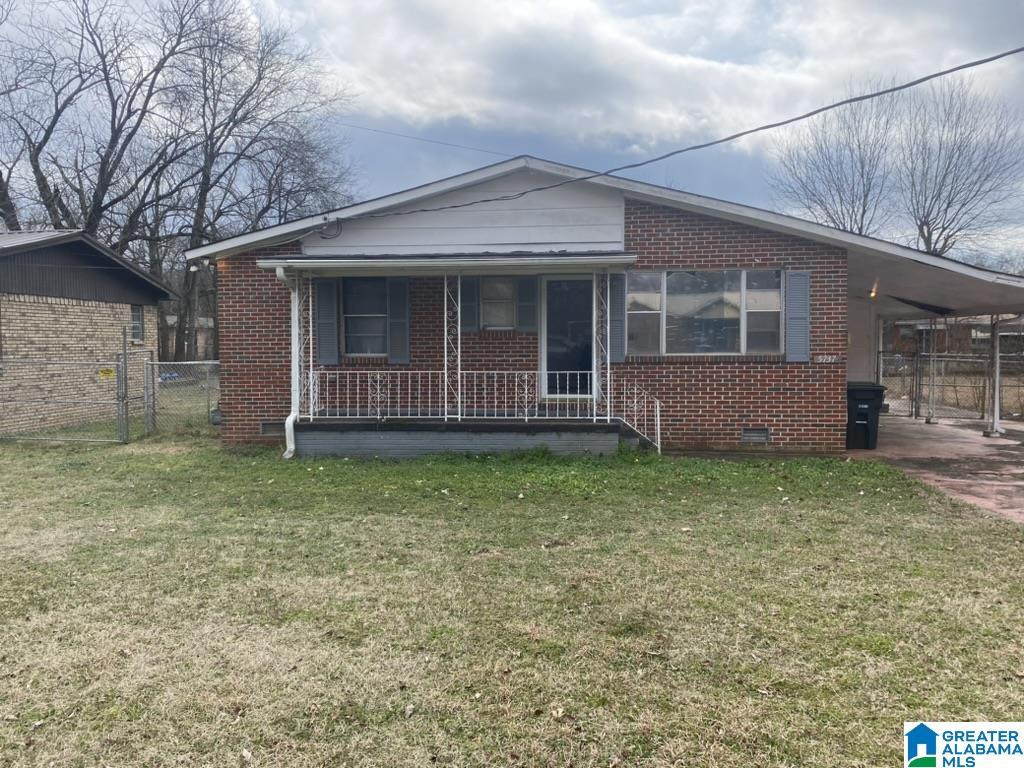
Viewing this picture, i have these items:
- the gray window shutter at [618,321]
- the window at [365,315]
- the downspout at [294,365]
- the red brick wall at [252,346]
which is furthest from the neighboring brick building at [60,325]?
the gray window shutter at [618,321]

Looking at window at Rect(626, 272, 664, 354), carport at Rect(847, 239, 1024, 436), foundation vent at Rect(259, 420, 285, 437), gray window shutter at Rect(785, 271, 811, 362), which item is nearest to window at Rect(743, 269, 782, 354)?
gray window shutter at Rect(785, 271, 811, 362)

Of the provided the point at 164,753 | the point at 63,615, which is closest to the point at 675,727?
the point at 164,753

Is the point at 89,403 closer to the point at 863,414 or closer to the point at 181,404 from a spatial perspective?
the point at 181,404

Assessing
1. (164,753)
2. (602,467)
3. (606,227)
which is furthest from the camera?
(606,227)

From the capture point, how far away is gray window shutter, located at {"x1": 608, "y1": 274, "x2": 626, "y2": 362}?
376 inches

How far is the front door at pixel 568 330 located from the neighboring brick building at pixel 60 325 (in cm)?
797

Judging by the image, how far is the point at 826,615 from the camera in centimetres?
376

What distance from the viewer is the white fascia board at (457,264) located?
28.2ft

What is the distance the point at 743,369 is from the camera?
30.9 ft

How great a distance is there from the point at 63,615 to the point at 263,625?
4.10ft

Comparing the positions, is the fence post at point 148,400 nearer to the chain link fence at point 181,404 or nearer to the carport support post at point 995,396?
the chain link fence at point 181,404

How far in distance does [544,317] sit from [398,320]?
228 centimetres

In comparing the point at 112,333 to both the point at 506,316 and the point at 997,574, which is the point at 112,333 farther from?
the point at 997,574

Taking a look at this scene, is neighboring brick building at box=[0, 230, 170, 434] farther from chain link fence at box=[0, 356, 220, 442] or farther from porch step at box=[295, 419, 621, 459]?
porch step at box=[295, 419, 621, 459]
